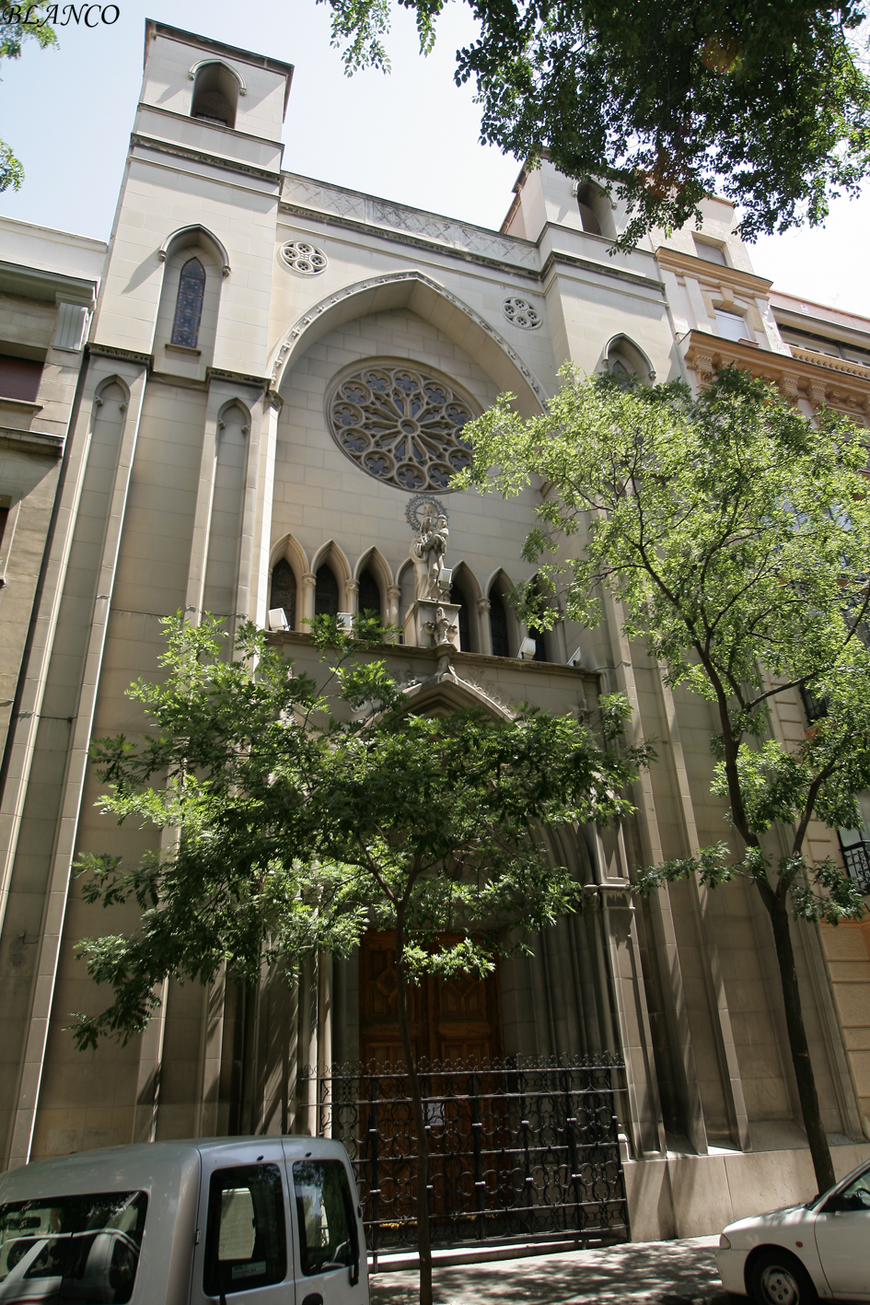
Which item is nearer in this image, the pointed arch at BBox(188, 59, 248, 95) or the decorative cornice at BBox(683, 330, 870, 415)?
the pointed arch at BBox(188, 59, 248, 95)

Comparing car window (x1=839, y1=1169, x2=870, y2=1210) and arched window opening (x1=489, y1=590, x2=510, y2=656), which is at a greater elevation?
arched window opening (x1=489, y1=590, x2=510, y2=656)

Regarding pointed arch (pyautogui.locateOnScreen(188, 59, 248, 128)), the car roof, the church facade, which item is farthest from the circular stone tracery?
the car roof

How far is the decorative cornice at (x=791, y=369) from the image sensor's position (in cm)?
1906

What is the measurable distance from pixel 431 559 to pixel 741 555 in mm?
5065

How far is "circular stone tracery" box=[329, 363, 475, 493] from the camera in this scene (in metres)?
16.5

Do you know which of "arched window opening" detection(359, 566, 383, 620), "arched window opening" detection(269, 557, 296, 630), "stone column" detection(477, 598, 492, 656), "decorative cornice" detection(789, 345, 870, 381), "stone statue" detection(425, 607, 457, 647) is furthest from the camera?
"decorative cornice" detection(789, 345, 870, 381)

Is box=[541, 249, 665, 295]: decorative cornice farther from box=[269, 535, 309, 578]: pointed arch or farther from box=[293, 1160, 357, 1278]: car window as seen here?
box=[293, 1160, 357, 1278]: car window

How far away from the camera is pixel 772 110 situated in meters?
8.48

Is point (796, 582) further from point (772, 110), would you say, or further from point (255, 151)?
point (255, 151)

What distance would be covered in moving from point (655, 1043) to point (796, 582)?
663cm

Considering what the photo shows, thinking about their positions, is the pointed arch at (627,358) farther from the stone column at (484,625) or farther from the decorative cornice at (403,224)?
the stone column at (484,625)

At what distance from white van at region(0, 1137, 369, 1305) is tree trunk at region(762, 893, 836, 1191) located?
17.6 ft

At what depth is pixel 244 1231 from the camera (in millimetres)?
4320

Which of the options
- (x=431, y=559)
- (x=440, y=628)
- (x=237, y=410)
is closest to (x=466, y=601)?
(x=431, y=559)
